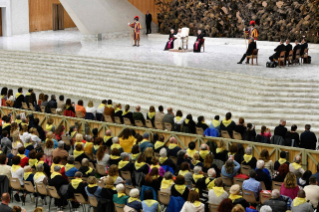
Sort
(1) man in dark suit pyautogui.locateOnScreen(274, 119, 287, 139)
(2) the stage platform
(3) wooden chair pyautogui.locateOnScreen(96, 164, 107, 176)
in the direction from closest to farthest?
(3) wooden chair pyautogui.locateOnScreen(96, 164, 107, 176)
(1) man in dark suit pyautogui.locateOnScreen(274, 119, 287, 139)
(2) the stage platform

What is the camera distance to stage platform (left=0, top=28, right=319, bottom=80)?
52.3 ft

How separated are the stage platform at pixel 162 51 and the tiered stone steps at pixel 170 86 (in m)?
0.58

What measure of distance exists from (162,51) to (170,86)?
17.8ft

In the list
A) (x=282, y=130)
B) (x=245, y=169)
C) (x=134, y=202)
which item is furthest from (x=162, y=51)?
(x=134, y=202)

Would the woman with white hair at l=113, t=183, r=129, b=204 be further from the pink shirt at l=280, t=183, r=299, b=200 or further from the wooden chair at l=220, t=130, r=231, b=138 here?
the wooden chair at l=220, t=130, r=231, b=138

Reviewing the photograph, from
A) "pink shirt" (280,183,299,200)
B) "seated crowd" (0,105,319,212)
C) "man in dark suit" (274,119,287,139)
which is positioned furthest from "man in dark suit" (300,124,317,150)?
"pink shirt" (280,183,299,200)

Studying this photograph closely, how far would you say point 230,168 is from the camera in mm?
7961

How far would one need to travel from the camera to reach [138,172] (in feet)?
26.6

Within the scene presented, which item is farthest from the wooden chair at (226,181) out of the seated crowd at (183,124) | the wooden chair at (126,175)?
the seated crowd at (183,124)

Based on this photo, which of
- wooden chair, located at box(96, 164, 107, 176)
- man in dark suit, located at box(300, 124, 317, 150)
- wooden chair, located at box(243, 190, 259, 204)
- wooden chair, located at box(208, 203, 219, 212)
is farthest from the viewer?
man in dark suit, located at box(300, 124, 317, 150)

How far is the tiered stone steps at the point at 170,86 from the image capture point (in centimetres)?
1340

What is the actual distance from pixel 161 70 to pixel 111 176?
9.34 metres

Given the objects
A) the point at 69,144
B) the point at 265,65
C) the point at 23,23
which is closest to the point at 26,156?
the point at 69,144

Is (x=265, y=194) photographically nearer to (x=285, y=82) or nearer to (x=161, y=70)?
(x=285, y=82)
